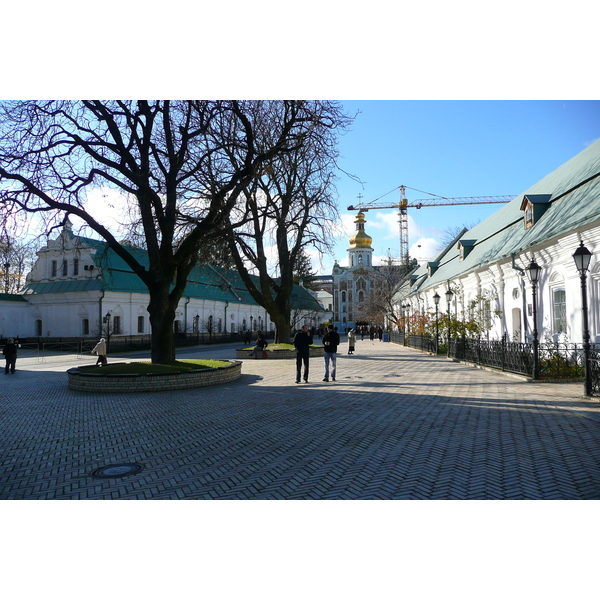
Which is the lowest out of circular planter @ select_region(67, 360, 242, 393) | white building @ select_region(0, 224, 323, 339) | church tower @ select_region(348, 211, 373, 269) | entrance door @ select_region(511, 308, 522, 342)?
circular planter @ select_region(67, 360, 242, 393)

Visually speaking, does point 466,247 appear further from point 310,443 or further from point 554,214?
point 310,443

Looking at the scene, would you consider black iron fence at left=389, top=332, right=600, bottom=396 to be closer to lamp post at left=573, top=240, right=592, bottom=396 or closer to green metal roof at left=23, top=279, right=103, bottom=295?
lamp post at left=573, top=240, right=592, bottom=396

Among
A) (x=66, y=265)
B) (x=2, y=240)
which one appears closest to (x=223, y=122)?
(x=2, y=240)

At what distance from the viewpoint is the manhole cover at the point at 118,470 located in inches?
242

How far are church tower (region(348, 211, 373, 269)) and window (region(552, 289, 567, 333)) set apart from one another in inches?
3808

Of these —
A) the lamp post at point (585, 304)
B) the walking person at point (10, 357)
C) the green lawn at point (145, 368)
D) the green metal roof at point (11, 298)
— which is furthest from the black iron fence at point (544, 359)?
the green metal roof at point (11, 298)

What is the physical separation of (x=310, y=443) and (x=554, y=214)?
15137 millimetres

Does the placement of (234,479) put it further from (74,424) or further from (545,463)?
(74,424)

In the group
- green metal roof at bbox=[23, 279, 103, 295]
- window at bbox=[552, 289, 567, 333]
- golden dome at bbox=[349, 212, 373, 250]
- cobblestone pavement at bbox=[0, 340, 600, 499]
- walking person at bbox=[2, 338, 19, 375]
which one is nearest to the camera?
cobblestone pavement at bbox=[0, 340, 600, 499]

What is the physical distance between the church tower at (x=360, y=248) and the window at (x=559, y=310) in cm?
9672

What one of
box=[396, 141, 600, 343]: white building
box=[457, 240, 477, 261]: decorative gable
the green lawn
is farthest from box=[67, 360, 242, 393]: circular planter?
box=[457, 240, 477, 261]: decorative gable

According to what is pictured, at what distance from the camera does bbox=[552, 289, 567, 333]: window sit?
17.3m

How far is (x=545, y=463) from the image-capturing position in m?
6.19

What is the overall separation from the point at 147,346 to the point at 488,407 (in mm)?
31346
